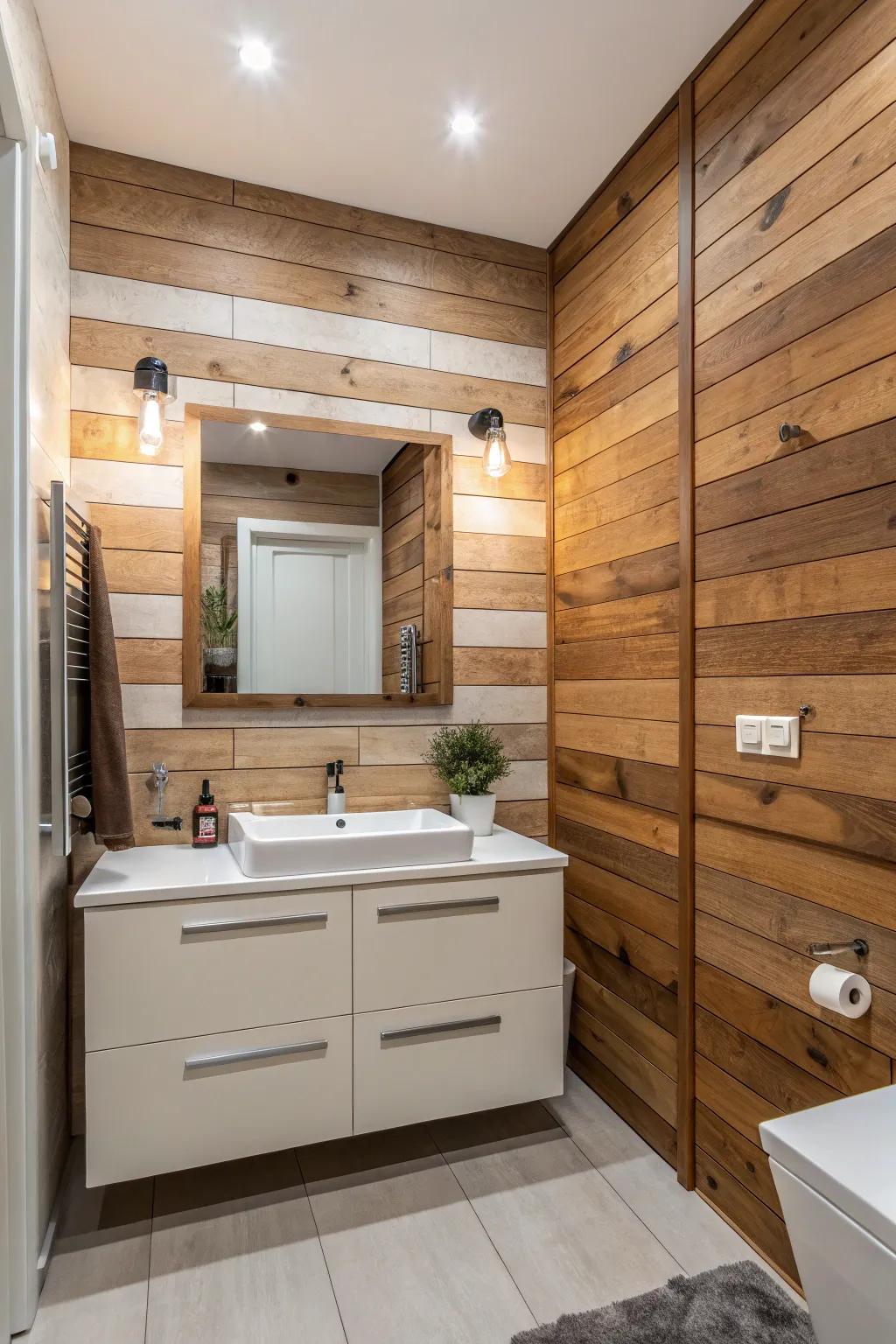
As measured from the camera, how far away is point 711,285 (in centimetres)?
190

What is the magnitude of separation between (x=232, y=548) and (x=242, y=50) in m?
1.20

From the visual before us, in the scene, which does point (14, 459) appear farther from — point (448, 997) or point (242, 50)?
point (448, 997)

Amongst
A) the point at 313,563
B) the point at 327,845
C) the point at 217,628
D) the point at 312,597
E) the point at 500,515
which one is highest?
the point at 500,515

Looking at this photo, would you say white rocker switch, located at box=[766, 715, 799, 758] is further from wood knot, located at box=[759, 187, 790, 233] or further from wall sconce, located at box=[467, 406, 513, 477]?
wall sconce, located at box=[467, 406, 513, 477]

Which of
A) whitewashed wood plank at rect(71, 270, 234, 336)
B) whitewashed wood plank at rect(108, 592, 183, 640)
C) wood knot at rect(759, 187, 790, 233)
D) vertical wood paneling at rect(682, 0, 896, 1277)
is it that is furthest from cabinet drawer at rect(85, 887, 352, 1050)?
wood knot at rect(759, 187, 790, 233)

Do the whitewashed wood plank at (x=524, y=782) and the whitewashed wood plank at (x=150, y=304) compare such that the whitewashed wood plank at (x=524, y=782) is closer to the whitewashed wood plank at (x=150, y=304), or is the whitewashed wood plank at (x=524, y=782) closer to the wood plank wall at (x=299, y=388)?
the wood plank wall at (x=299, y=388)

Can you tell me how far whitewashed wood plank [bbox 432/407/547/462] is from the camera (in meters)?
2.61

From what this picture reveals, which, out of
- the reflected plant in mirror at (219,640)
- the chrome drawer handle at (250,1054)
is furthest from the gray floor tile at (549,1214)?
the reflected plant in mirror at (219,640)

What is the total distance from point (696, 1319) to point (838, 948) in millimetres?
771

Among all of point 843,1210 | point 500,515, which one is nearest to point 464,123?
point 500,515

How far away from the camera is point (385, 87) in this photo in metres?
2.02

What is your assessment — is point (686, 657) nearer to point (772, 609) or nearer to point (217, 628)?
point (772, 609)

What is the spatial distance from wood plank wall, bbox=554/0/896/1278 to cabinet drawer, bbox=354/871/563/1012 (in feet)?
0.93

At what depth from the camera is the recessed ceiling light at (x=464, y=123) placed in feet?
6.95
